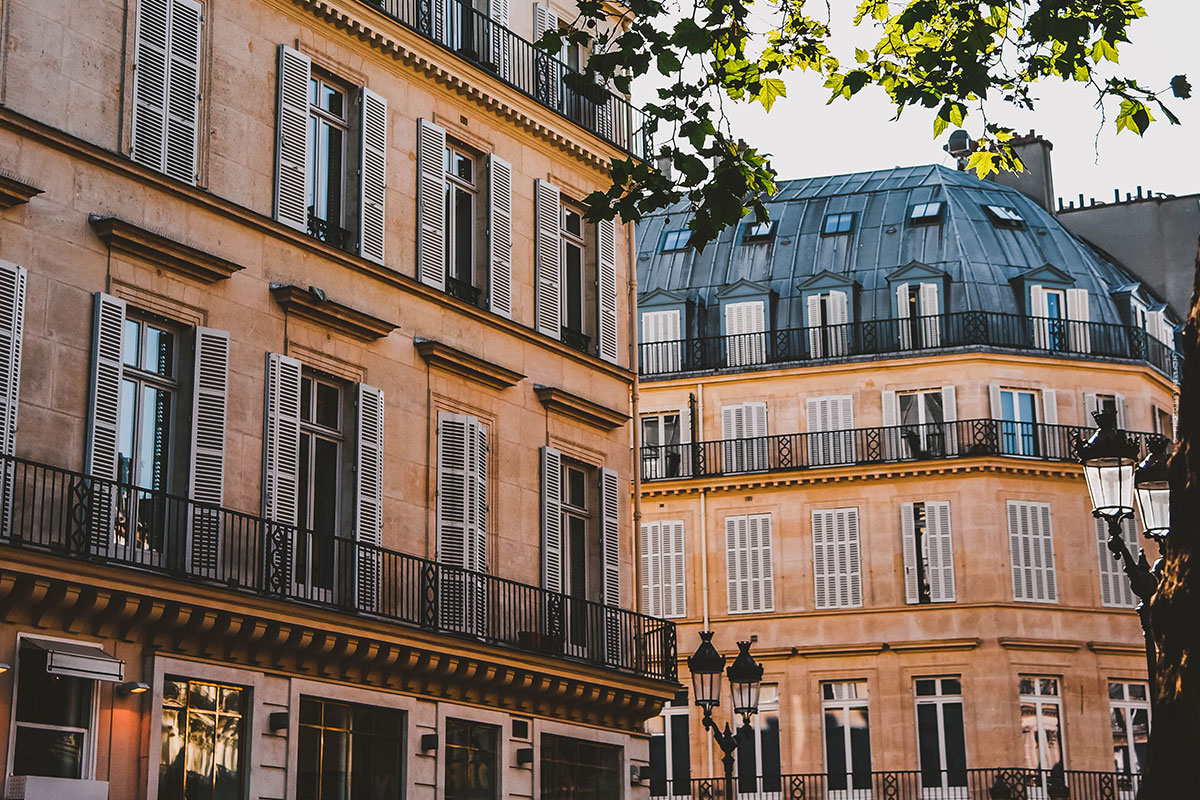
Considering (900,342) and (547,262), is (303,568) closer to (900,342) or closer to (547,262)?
(547,262)

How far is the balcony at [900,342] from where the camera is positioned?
48.3 m

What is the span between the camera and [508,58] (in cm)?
2895

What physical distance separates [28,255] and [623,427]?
1255 centimetres

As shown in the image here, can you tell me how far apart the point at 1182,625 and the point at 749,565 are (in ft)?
134

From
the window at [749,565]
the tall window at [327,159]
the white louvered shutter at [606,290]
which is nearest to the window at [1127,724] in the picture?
the window at [749,565]

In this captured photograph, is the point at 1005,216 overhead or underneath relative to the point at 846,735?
overhead

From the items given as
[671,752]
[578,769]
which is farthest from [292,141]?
[671,752]

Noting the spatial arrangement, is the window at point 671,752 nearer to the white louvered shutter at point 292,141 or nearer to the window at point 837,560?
the window at point 837,560

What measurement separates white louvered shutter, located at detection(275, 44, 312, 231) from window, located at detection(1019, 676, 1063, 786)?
88.8ft

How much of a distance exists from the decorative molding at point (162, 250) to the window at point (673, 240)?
3163cm

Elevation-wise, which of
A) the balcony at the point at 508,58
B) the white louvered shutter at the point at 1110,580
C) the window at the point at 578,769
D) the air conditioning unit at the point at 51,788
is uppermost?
the balcony at the point at 508,58

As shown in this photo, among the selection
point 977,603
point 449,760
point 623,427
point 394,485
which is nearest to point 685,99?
point 394,485

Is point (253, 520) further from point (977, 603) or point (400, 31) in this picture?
point (977, 603)

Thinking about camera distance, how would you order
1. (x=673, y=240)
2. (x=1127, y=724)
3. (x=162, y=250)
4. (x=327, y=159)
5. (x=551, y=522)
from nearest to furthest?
(x=162, y=250)
(x=327, y=159)
(x=551, y=522)
(x=1127, y=724)
(x=673, y=240)
